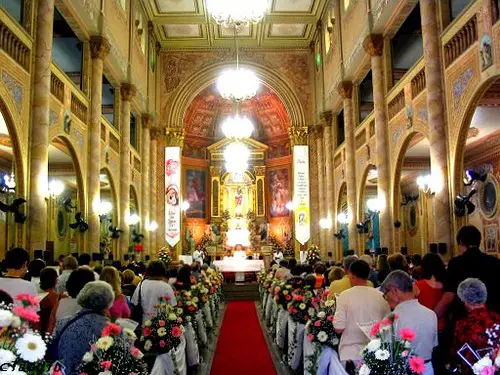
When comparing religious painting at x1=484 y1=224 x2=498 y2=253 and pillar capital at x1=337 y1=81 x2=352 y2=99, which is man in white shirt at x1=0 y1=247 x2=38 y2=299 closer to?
religious painting at x1=484 y1=224 x2=498 y2=253

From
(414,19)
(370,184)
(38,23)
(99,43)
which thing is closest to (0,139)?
(99,43)

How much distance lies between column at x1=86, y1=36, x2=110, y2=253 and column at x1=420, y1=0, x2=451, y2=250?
30.4ft

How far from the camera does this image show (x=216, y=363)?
905 cm

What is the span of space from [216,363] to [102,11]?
11.5 meters

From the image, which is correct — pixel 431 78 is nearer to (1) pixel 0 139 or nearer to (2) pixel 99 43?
(2) pixel 99 43

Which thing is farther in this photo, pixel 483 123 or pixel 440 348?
pixel 483 123

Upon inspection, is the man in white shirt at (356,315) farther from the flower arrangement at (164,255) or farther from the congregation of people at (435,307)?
the flower arrangement at (164,255)

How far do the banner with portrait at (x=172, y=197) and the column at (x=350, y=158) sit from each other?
9.13 m

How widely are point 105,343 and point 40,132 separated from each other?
8949 millimetres

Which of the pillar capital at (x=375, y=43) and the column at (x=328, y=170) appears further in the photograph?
the column at (x=328, y=170)

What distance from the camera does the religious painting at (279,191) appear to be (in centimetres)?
3033

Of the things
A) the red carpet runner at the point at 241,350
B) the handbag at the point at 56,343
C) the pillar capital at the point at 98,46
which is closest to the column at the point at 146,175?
the pillar capital at the point at 98,46

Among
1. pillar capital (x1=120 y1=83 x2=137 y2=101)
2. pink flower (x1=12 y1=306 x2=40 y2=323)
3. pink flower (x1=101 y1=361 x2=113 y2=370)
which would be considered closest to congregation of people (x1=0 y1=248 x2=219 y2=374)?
pink flower (x1=101 y1=361 x2=113 y2=370)

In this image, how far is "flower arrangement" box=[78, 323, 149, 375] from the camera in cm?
349
